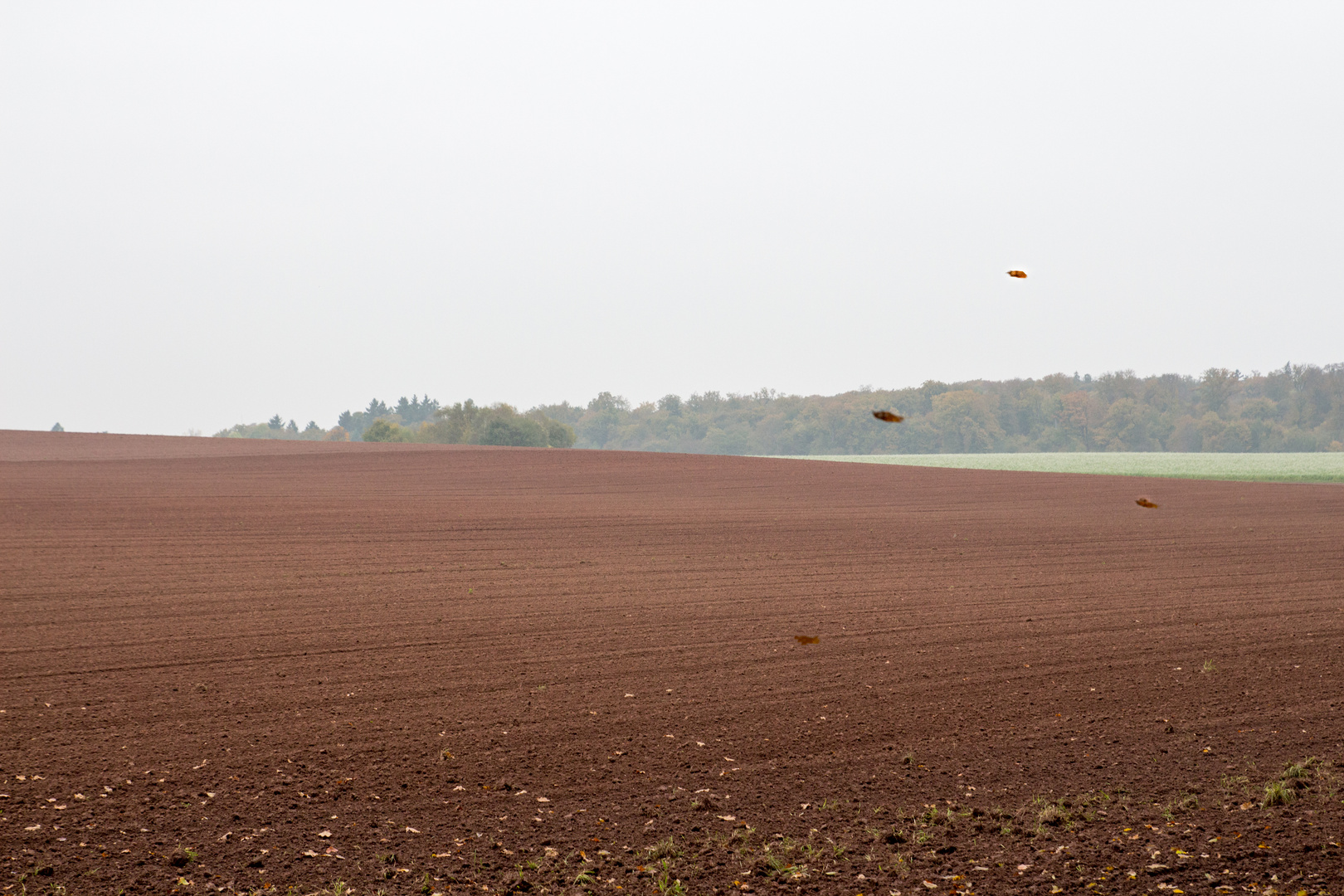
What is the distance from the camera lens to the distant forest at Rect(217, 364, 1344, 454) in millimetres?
87375

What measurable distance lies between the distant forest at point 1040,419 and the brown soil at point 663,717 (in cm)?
6876

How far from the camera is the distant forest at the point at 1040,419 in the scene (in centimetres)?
8738

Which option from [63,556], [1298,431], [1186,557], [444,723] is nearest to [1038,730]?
[444,723]

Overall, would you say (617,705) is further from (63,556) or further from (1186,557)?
(1186,557)

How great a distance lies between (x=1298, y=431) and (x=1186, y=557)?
86.4 metres

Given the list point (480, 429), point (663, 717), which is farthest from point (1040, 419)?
point (663, 717)

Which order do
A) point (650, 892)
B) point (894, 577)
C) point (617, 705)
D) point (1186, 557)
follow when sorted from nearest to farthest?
point (650, 892), point (617, 705), point (894, 577), point (1186, 557)

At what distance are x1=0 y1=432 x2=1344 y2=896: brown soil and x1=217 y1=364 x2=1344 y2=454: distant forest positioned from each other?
226 ft

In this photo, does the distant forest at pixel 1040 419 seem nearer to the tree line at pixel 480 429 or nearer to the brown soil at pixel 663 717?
the tree line at pixel 480 429

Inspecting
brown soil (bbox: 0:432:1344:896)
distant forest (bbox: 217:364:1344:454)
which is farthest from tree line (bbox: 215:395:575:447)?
brown soil (bbox: 0:432:1344:896)

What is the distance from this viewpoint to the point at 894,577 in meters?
15.6

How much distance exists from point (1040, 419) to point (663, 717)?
8639cm

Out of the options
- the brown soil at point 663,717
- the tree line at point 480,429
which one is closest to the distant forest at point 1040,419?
the tree line at point 480,429

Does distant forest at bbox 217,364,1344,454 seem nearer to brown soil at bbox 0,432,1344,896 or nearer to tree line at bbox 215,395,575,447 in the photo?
tree line at bbox 215,395,575,447
